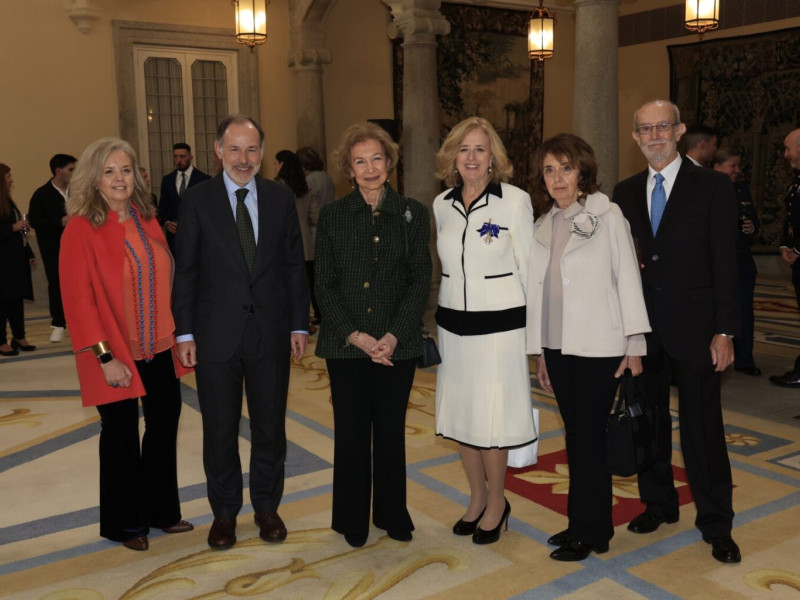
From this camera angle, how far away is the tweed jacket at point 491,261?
10.2ft

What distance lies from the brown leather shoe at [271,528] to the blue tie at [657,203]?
1.94 metres

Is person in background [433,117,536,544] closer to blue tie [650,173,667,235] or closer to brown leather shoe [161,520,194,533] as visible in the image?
blue tie [650,173,667,235]

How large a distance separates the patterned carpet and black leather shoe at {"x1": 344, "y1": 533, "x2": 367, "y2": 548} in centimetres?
3

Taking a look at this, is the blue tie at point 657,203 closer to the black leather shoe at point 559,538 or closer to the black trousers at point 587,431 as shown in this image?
the black trousers at point 587,431

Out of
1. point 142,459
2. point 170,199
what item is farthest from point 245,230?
→ point 170,199

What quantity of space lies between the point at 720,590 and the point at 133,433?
2.33 metres

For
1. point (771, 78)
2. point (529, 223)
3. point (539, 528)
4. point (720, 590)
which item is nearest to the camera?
point (720, 590)

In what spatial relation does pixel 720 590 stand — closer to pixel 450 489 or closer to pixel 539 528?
pixel 539 528

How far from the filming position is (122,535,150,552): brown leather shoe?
3330mm

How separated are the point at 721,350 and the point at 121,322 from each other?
90.5 inches

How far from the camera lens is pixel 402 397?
322 cm

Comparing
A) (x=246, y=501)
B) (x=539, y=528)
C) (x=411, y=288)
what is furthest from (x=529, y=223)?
(x=246, y=501)

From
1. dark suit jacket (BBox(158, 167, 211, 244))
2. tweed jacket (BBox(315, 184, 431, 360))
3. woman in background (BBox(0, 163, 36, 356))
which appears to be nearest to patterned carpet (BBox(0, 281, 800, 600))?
tweed jacket (BBox(315, 184, 431, 360))

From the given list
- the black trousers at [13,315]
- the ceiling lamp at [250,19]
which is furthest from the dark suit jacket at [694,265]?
the ceiling lamp at [250,19]
